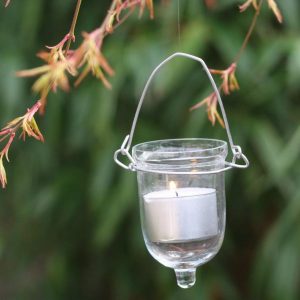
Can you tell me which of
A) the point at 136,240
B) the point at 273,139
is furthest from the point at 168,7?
the point at 136,240

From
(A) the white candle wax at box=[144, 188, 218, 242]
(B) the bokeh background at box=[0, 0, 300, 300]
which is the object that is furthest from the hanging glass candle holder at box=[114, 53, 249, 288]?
(B) the bokeh background at box=[0, 0, 300, 300]

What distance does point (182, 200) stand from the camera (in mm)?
778

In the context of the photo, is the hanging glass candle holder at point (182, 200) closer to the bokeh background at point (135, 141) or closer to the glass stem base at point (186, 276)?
the glass stem base at point (186, 276)

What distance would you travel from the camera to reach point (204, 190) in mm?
800

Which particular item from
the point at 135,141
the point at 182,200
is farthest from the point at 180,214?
the point at 135,141

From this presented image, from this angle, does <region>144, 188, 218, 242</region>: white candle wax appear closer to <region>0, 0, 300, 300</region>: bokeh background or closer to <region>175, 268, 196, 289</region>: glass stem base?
<region>175, 268, 196, 289</region>: glass stem base

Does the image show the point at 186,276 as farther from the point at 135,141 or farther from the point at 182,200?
the point at 135,141

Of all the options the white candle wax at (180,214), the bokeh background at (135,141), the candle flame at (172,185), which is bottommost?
the bokeh background at (135,141)

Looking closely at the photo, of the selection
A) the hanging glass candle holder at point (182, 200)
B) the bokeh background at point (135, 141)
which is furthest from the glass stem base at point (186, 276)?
the bokeh background at point (135, 141)

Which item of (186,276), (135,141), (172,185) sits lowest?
(135,141)

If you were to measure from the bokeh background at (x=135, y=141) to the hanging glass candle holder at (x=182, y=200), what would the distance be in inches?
38.5

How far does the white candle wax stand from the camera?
0.78m

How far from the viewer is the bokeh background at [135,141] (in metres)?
1.88

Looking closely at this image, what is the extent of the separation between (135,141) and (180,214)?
1159mm
